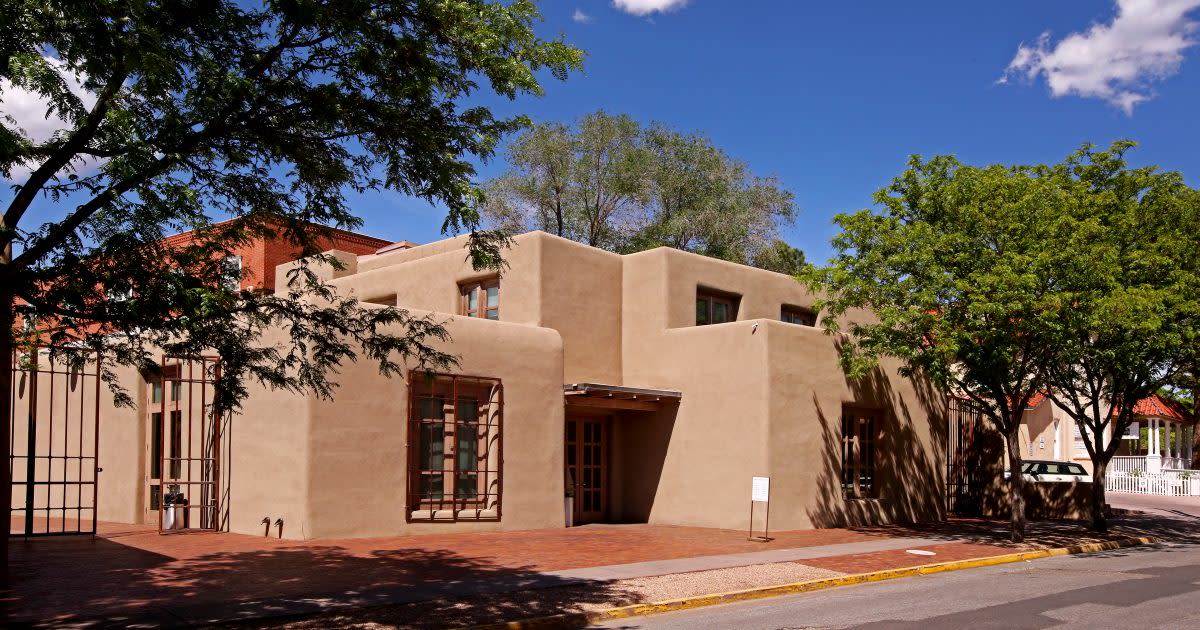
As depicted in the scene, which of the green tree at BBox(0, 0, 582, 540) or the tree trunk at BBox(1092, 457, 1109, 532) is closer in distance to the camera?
the green tree at BBox(0, 0, 582, 540)

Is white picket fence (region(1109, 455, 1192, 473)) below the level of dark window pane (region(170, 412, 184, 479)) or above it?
below

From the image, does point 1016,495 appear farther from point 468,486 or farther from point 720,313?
point 468,486

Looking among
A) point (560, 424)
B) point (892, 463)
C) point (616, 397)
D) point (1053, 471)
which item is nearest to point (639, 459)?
point (616, 397)

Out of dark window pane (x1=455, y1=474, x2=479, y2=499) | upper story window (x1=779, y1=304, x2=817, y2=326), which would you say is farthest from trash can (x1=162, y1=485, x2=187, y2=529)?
upper story window (x1=779, y1=304, x2=817, y2=326)

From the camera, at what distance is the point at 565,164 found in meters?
40.6

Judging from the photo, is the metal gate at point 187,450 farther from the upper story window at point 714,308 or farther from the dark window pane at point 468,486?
the upper story window at point 714,308

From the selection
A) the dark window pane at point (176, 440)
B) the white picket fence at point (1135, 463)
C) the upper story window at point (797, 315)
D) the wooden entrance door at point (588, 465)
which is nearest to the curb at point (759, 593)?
the wooden entrance door at point (588, 465)

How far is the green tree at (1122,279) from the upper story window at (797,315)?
21.6 ft

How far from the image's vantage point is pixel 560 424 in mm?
19484

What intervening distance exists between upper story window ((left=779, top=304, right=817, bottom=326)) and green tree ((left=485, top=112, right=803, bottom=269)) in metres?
13.1

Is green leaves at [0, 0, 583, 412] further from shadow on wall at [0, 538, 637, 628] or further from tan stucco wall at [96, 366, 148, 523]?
tan stucco wall at [96, 366, 148, 523]

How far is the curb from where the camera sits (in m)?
10.0

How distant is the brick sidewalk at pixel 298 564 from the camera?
10.3m

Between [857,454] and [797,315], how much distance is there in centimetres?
543
